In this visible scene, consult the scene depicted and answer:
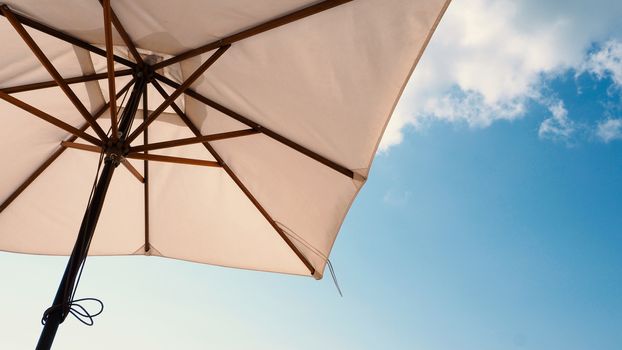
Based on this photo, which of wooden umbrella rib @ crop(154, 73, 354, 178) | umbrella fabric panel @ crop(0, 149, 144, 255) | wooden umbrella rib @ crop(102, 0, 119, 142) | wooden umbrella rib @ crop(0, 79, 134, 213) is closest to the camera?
wooden umbrella rib @ crop(102, 0, 119, 142)

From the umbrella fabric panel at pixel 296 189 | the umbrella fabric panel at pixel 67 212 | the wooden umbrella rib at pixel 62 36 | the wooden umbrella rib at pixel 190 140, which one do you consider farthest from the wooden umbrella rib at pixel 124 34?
the umbrella fabric panel at pixel 67 212

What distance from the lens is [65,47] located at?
318 centimetres

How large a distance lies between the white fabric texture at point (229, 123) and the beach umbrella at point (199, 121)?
0.01 m

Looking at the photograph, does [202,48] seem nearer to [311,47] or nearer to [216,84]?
[216,84]

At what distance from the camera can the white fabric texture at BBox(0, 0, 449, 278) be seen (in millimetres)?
2645

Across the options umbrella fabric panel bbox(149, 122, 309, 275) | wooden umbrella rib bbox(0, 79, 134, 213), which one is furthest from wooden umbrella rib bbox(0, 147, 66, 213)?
umbrella fabric panel bbox(149, 122, 309, 275)

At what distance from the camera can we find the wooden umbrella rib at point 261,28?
243 centimetres

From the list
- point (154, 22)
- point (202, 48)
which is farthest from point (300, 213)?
point (154, 22)

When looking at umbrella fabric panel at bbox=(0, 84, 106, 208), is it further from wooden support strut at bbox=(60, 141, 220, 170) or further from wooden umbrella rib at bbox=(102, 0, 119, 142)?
wooden umbrella rib at bbox=(102, 0, 119, 142)

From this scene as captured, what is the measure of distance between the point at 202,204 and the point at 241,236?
0.50m

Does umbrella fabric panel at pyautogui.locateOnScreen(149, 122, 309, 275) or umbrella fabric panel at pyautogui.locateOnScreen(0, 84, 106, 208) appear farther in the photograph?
umbrella fabric panel at pyautogui.locateOnScreen(149, 122, 309, 275)

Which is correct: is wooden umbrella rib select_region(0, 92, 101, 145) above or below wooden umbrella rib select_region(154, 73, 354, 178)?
below

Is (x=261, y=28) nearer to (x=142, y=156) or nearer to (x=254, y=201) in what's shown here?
(x=142, y=156)

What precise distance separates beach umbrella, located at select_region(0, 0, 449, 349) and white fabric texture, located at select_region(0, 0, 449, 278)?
0.01m
